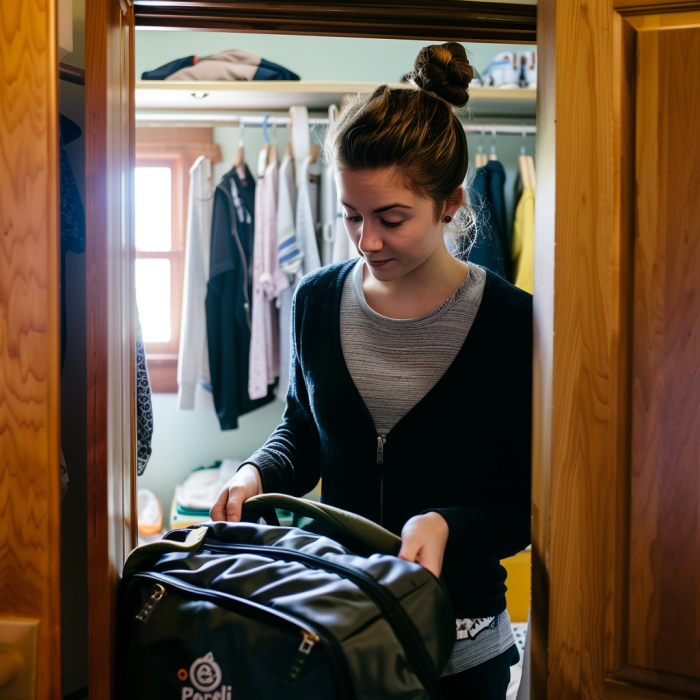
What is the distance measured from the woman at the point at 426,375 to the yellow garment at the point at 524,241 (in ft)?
4.91

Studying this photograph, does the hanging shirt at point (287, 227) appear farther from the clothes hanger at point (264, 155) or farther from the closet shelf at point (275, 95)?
the closet shelf at point (275, 95)

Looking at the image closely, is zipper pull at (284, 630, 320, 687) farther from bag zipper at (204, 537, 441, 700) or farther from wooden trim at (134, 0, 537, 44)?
wooden trim at (134, 0, 537, 44)

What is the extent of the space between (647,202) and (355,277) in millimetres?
472

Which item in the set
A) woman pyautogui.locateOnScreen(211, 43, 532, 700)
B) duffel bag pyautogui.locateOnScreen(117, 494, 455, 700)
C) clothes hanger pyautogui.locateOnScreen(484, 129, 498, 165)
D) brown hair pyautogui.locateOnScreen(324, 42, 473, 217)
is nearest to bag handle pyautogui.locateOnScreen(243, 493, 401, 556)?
duffel bag pyautogui.locateOnScreen(117, 494, 455, 700)

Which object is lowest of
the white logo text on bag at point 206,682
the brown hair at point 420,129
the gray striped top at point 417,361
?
the white logo text on bag at point 206,682

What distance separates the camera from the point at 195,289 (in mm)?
2637

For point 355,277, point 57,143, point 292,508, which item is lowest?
point 292,508

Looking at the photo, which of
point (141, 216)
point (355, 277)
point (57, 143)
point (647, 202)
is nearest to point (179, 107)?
point (141, 216)

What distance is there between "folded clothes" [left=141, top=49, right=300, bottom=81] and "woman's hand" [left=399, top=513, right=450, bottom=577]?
2.17 meters

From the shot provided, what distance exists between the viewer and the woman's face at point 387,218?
97cm

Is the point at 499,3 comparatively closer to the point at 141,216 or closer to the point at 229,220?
the point at 229,220

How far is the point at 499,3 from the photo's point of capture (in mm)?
1019

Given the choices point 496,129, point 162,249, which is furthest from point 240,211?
point 496,129

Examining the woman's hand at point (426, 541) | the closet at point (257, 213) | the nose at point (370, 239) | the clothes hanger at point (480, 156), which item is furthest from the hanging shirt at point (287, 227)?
the woman's hand at point (426, 541)
